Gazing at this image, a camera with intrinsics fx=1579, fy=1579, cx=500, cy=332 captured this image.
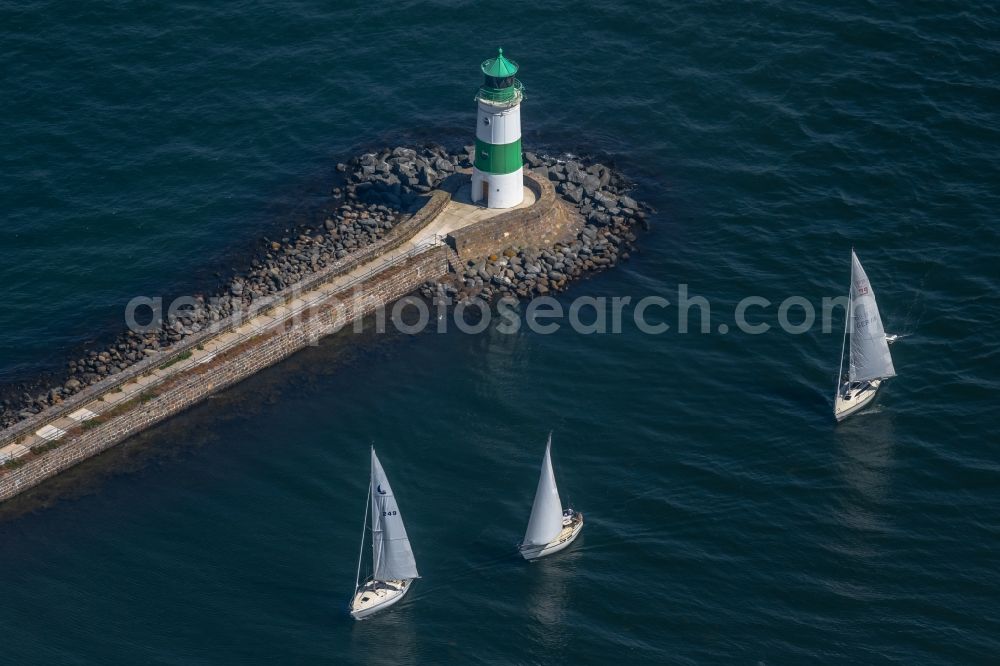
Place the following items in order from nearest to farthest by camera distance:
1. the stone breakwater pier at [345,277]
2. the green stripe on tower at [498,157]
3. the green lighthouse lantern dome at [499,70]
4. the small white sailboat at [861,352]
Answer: the stone breakwater pier at [345,277] < the small white sailboat at [861,352] < the green lighthouse lantern dome at [499,70] < the green stripe on tower at [498,157]

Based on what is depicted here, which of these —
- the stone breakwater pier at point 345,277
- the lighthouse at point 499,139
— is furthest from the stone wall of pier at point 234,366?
the lighthouse at point 499,139

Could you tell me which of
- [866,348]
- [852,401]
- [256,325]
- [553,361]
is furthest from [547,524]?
[256,325]

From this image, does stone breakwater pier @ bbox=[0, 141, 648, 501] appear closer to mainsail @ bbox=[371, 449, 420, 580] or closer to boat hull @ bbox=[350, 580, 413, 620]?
mainsail @ bbox=[371, 449, 420, 580]

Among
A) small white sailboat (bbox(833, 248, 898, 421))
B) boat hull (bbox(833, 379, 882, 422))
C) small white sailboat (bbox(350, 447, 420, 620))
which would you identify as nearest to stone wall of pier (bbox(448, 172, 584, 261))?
small white sailboat (bbox(833, 248, 898, 421))

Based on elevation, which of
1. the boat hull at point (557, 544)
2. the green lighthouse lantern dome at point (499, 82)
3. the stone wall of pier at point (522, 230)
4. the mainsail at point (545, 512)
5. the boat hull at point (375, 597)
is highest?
the green lighthouse lantern dome at point (499, 82)

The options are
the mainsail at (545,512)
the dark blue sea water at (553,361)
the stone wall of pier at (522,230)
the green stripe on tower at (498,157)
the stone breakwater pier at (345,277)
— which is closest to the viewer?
the dark blue sea water at (553,361)

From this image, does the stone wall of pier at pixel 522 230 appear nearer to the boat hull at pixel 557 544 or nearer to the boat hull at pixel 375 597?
the boat hull at pixel 557 544

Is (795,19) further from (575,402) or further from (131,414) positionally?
(131,414)

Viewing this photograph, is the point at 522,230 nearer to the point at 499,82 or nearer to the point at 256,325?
the point at 499,82
